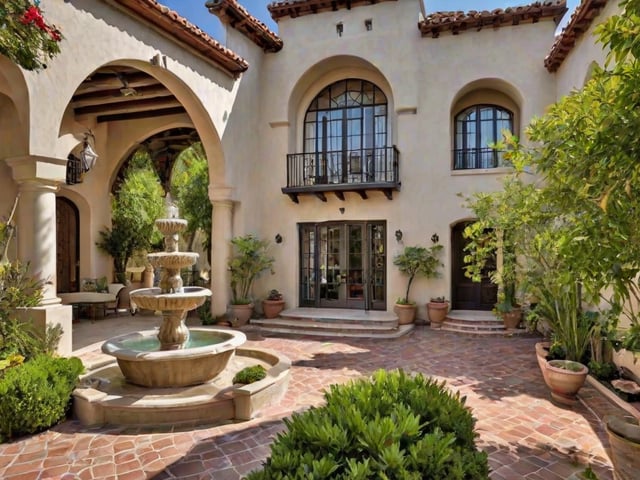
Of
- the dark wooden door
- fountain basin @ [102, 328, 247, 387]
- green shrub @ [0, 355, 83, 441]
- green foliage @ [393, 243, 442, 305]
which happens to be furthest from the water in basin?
the dark wooden door

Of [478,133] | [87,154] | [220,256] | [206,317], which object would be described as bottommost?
[206,317]

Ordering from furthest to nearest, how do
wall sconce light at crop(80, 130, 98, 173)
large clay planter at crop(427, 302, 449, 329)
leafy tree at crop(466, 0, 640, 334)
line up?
large clay planter at crop(427, 302, 449, 329)
wall sconce light at crop(80, 130, 98, 173)
leafy tree at crop(466, 0, 640, 334)

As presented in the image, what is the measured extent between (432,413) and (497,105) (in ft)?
38.9

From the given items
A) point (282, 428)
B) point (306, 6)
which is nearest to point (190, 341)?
point (282, 428)

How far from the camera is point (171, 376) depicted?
228 inches

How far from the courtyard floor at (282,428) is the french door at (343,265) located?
5.04m

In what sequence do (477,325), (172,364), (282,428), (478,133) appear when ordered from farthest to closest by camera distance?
(478,133) < (477,325) < (172,364) < (282,428)

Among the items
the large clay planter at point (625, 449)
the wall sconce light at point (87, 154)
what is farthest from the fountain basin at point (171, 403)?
the wall sconce light at point (87, 154)

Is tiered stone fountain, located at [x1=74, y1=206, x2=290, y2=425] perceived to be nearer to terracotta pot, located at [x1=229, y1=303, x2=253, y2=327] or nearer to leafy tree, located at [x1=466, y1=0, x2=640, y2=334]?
leafy tree, located at [x1=466, y1=0, x2=640, y2=334]

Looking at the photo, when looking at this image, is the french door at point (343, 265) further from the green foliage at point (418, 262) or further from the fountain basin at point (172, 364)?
the fountain basin at point (172, 364)

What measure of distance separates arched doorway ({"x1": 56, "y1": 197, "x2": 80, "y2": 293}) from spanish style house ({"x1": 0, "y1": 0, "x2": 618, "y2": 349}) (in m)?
0.03

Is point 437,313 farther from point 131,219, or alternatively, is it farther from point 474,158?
point 131,219

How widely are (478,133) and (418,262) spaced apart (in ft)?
14.8

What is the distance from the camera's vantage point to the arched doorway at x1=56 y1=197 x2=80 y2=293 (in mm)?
12055
